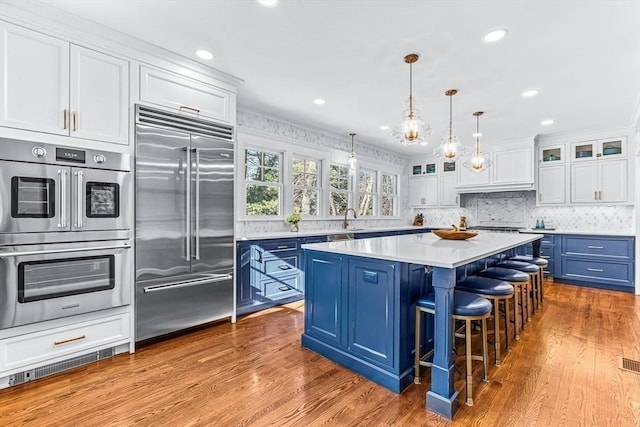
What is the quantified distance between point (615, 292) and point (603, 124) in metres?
2.60

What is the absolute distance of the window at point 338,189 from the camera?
5.88 m

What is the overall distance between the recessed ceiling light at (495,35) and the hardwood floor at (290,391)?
8.51ft

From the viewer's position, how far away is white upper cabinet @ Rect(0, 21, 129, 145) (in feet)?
7.27

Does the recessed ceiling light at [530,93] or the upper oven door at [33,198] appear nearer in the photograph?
the upper oven door at [33,198]

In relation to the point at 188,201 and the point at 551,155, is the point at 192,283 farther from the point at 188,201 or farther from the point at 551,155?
the point at 551,155

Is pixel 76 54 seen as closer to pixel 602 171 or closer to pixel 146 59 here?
pixel 146 59

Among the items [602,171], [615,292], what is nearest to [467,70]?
[602,171]

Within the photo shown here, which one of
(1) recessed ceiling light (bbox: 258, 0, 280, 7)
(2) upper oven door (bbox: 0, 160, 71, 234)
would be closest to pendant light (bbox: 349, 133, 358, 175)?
(1) recessed ceiling light (bbox: 258, 0, 280, 7)

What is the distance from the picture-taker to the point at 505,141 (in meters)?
6.09

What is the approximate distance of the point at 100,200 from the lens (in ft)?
8.48

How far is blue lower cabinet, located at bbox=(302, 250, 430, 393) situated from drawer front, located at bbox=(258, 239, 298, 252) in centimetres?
127

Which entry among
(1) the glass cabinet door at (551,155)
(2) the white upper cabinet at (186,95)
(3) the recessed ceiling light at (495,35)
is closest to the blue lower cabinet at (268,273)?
(2) the white upper cabinet at (186,95)

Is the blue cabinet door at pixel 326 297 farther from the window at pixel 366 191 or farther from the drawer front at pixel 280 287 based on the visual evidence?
the window at pixel 366 191

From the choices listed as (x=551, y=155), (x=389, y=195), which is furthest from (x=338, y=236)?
(x=551, y=155)
